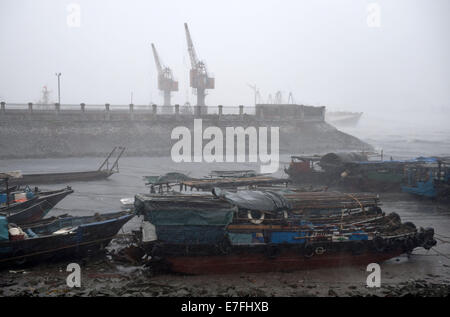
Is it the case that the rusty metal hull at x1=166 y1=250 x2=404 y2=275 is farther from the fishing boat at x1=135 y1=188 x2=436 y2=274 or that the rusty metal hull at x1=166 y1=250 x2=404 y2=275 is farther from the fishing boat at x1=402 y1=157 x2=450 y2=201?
the fishing boat at x1=402 y1=157 x2=450 y2=201

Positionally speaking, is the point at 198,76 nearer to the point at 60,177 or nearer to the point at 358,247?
the point at 60,177

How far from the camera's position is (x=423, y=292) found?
11.3 m

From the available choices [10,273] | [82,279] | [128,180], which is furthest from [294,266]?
[128,180]

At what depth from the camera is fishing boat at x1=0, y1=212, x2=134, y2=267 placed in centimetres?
A: 1201

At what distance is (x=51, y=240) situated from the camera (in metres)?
12.5

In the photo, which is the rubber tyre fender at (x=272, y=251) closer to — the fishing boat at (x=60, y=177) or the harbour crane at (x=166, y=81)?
the fishing boat at (x=60, y=177)

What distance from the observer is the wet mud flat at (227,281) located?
11.2 m

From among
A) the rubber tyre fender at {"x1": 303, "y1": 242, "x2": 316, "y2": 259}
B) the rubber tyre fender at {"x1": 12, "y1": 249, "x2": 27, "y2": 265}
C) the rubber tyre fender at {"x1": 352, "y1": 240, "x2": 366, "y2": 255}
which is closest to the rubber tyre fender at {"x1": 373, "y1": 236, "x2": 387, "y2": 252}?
the rubber tyre fender at {"x1": 352, "y1": 240, "x2": 366, "y2": 255}

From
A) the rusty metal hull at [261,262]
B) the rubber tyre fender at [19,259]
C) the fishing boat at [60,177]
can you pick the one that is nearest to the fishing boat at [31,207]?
the rubber tyre fender at [19,259]

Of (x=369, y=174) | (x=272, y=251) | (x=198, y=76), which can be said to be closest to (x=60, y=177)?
(x=272, y=251)

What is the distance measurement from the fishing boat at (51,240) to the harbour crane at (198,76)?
6126 cm
